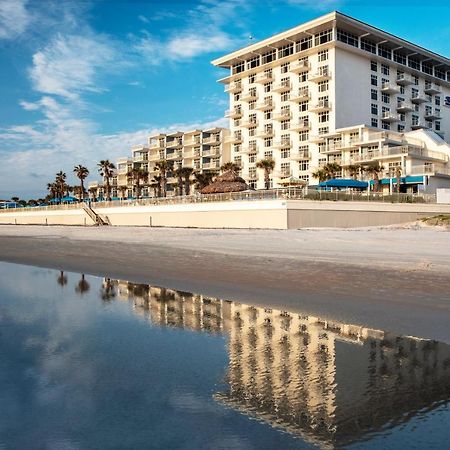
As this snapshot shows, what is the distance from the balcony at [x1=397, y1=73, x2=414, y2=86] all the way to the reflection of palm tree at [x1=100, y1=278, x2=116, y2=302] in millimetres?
75863

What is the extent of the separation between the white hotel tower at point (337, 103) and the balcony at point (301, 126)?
0.50ft

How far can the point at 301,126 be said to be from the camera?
74.2 m

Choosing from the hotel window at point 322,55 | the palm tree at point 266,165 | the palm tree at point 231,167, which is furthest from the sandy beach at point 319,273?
the hotel window at point 322,55

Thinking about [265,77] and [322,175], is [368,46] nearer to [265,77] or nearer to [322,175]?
[265,77]

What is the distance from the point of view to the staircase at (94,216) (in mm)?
60188

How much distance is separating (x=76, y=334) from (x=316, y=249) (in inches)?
653

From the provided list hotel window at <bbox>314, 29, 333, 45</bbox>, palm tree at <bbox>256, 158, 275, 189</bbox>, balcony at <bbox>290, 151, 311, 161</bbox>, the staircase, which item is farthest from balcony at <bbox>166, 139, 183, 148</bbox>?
the staircase

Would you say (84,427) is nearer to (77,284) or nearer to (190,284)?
(190,284)

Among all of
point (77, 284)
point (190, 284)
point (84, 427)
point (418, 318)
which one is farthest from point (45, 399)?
point (77, 284)

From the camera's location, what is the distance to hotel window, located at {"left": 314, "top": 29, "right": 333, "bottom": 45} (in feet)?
235

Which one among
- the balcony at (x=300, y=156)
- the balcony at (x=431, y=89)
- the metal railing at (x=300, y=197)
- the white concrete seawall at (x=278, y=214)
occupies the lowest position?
the white concrete seawall at (x=278, y=214)

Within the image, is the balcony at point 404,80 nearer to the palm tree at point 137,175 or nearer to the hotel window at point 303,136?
the hotel window at point 303,136

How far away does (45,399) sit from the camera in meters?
4.68

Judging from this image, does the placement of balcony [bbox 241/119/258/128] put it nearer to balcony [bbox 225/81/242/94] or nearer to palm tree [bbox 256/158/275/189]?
balcony [bbox 225/81/242/94]
